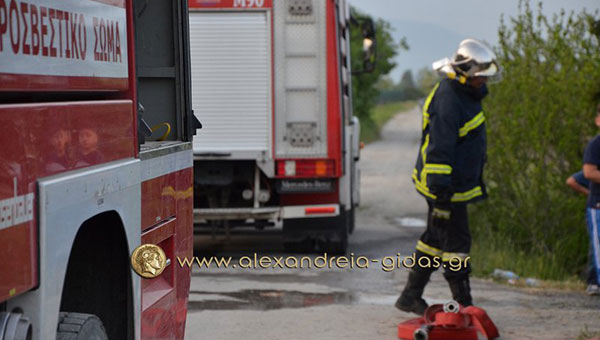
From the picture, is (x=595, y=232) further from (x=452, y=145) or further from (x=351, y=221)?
(x=351, y=221)

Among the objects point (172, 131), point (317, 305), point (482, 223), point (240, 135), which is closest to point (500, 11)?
point (482, 223)

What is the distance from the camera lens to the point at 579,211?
10.4 metres

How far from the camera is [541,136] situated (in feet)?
33.8

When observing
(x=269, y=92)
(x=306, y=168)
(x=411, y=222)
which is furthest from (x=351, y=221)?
(x=269, y=92)

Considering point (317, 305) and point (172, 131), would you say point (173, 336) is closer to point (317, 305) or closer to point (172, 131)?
point (172, 131)

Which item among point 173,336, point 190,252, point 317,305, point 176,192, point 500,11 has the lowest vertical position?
point 317,305

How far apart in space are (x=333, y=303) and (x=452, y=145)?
6.10 feet

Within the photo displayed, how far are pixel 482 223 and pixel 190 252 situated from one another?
7049 mm

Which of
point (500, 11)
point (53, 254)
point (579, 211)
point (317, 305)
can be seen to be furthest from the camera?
point (500, 11)

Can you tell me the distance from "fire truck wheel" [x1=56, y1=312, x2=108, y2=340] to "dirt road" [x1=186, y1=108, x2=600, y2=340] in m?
3.51

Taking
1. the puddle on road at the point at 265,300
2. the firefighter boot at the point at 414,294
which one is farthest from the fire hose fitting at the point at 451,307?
the puddle on road at the point at 265,300

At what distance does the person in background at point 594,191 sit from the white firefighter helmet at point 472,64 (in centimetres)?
143

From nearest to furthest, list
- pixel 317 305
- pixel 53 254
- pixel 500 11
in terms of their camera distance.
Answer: pixel 53 254, pixel 317 305, pixel 500 11

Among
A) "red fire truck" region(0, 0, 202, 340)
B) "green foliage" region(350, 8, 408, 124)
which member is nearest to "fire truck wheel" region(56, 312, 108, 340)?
"red fire truck" region(0, 0, 202, 340)
